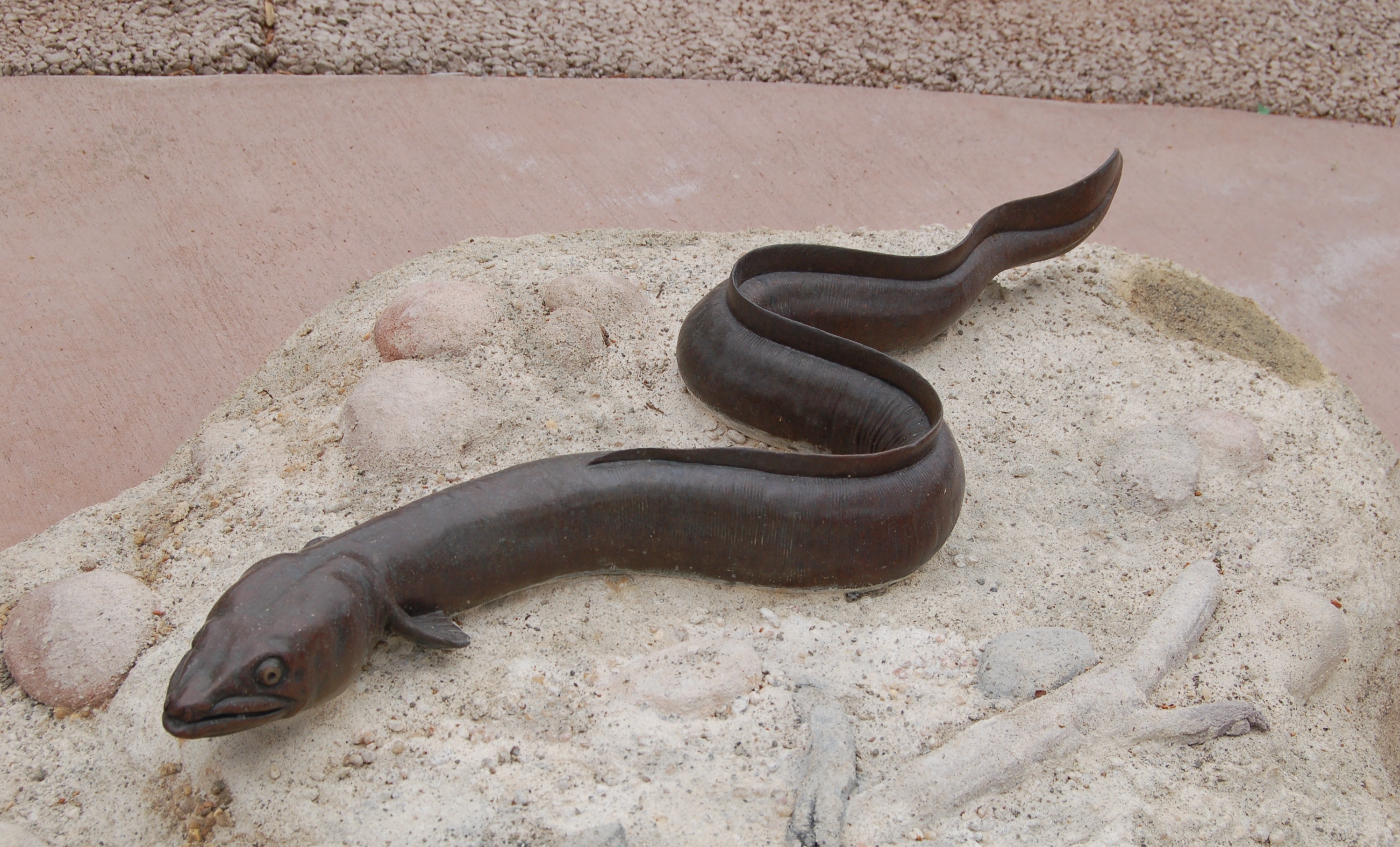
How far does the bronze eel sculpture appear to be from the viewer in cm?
214

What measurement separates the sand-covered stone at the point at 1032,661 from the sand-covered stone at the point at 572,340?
1.60 metres

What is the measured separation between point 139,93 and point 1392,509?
5.18m

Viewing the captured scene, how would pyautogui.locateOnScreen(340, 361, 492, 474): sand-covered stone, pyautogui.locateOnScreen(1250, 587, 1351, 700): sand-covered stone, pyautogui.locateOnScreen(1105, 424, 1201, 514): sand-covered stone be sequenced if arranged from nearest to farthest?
pyautogui.locateOnScreen(1250, 587, 1351, 700): sand-covered stone → pyautogui.locateOnScreen(340, 361, 492, 474): sand-covered stone → pyautogui.locateOnScreen(1105, 424, 1201, 514): sand-covered stone

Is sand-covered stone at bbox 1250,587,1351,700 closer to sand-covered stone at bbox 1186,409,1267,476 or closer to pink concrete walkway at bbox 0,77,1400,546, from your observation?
sand-covered stone at bbox 1186,409,1267,476

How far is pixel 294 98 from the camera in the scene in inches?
183

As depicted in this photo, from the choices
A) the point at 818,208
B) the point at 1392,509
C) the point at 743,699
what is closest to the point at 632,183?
the point at 818,208

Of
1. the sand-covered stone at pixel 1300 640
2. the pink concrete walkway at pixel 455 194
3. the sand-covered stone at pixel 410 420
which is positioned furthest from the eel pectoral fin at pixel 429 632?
the sand-covered stone at pixel 1300 640

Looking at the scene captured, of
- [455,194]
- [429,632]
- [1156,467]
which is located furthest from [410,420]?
[1156,467]

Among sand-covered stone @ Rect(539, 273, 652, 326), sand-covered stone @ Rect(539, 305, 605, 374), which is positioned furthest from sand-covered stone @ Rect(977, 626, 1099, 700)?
sand-covered stone @ Rect(539, 273, 652, 326)

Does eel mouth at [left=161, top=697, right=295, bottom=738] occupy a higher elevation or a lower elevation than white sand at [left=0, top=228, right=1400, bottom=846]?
higher

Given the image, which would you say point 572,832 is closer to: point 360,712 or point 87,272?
point 360,712

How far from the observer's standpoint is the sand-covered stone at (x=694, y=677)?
234 centimetres

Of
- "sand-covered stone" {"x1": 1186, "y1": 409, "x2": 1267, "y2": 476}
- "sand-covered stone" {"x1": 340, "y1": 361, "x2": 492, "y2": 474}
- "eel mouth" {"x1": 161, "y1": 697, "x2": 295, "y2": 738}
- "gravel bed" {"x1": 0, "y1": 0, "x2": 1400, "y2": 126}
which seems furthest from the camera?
"gravel bed" {"x1": 0, "y1": 0, "x2": 1400, "y2": 126}

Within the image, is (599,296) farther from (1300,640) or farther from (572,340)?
(1300,640)
